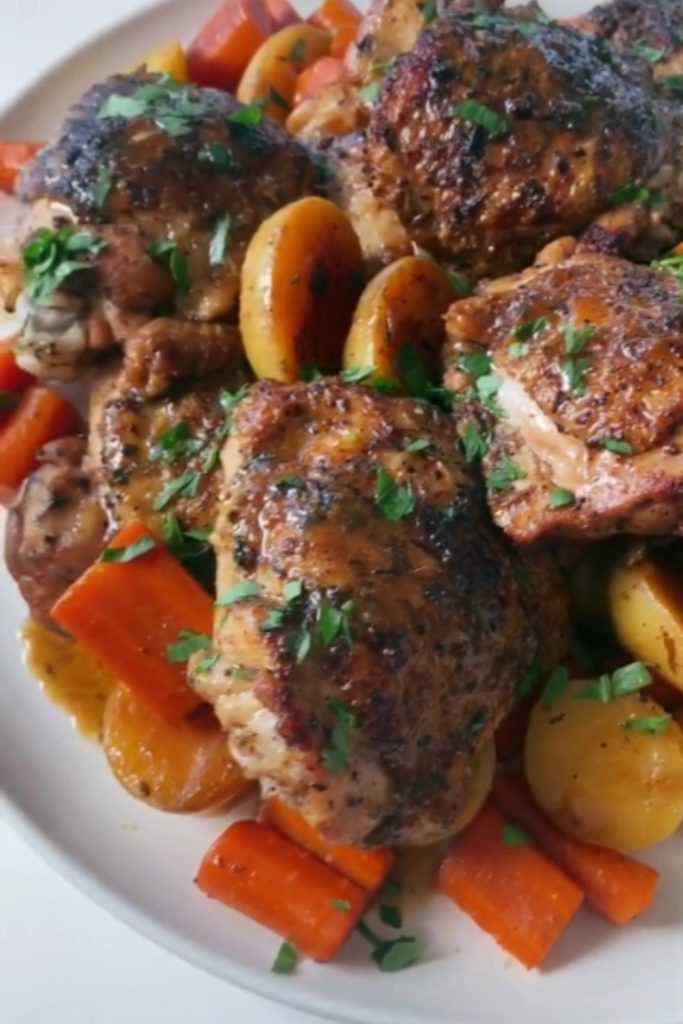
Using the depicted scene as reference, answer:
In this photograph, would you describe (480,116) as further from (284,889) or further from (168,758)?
(284,889)

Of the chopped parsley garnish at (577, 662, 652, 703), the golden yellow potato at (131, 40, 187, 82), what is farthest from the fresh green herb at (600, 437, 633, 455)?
the golden yellow potato at (131, 40, 187, 82)

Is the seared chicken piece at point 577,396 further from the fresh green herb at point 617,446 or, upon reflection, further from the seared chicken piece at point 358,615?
the seared chicken piece at point 358,615

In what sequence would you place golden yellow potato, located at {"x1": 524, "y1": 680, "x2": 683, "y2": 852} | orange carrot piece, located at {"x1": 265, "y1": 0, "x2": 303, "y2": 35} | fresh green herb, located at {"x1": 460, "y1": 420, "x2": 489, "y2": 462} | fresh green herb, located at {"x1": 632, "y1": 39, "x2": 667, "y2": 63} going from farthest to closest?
1. orange carrot piece, located at {"x1": 265, "y1": 0, "x2": 303, "y2": 35}
2. fresh green herb, located at {"x1": 632, "y1": 39, "x2": 667, "y2": 63}
3. fresh green herb, located at {"x1": 460, "y1": 420, "x2": 489, "y2": 462}
4. golden yellow potato, located at {"x1": 524, "y1": 680, "x2": 683, "y2": 852}

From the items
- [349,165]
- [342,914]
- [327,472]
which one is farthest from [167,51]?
[342,914]

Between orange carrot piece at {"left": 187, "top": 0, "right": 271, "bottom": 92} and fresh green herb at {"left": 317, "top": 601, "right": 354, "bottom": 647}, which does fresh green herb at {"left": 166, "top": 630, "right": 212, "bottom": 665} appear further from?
orange carrot piece at {"left": 187, "top": 0, "right": 271, "bottom": 92}

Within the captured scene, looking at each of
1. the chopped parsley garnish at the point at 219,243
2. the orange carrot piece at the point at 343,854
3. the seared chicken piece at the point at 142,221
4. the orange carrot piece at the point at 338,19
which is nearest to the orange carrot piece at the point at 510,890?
the orange carrot piece at the point at 343,854
